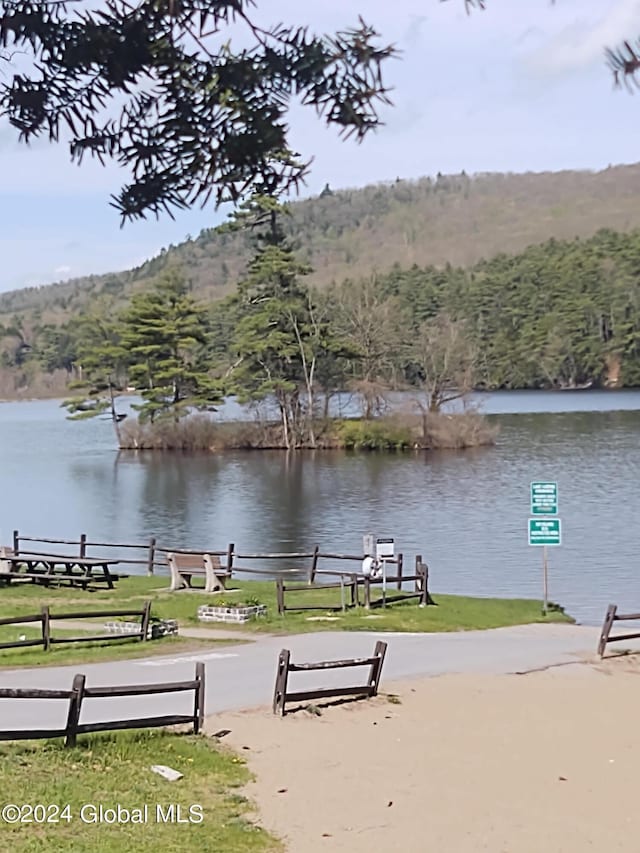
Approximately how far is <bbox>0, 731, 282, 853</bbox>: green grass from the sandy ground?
0.29 meters

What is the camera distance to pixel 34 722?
1048cm

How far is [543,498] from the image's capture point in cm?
2212

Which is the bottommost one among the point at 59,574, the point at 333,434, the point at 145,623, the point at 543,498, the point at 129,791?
the point at 59,574

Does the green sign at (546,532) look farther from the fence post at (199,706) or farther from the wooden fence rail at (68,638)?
the fence post at (199,706)

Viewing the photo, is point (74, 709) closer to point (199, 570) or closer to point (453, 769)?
point (453, 769)

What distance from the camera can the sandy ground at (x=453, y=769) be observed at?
8758 millimetres

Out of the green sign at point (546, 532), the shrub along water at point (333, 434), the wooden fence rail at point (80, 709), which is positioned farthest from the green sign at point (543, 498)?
the shrub along water at point (333, 434)

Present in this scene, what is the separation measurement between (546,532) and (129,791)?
47.6ft

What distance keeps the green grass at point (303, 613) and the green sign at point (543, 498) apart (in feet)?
6.19

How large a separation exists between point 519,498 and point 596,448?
1697 centimetres

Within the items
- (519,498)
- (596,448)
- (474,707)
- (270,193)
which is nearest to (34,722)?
(474,707)

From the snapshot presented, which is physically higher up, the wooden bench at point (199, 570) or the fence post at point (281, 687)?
the fence post at point (281, 687)

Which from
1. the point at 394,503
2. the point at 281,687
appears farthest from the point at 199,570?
the point at 394,503

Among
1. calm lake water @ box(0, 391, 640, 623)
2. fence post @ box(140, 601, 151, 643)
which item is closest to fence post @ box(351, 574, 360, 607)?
calm lake water @ box(0, 391, 640, 623)
